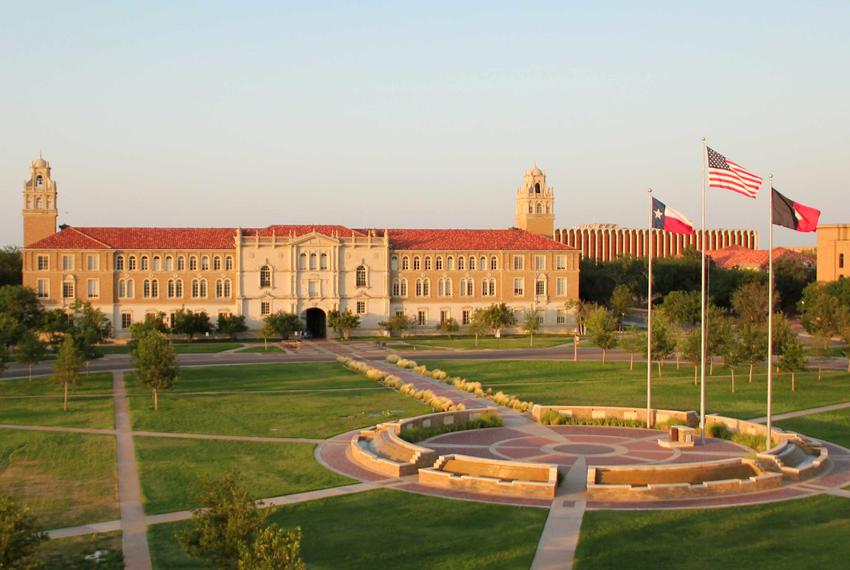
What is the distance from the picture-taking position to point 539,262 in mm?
103625

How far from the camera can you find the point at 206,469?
33188 mm

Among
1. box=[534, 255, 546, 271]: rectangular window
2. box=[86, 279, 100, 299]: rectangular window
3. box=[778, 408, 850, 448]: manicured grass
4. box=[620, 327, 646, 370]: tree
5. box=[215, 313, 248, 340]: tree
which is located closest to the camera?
box=[778, 408, 850, 448]: manicured grass

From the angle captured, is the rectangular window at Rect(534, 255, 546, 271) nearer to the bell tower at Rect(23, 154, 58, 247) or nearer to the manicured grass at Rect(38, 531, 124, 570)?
the bell tower at Rect(23, 154, 58, 247)

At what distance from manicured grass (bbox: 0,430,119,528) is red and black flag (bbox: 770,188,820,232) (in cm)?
2303

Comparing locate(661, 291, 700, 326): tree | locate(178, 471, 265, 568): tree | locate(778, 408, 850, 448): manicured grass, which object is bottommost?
locate(778, 408, 850, 448): manicured grass

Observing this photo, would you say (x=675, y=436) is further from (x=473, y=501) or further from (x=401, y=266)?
(x=401, y=266)

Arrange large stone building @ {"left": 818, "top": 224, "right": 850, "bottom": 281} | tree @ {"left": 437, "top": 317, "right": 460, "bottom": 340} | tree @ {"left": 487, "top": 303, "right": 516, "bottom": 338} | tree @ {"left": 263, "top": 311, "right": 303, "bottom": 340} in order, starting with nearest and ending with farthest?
1. tree @ {"left": 263, "top": 311, "right": 303, "bottom": 340}
2. tree @ {"left": 487, "top": 303, "right": 516, "bottom": 338}
3. tree @ {"left": 437, "top": 317, "right": 460, "bottom": 340}
4. large stone building @ {"left": 818, "top": 224, "right": 850, "bottom": 281}

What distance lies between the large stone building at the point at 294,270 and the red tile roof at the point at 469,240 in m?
0.12

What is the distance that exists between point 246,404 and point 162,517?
22290 mm

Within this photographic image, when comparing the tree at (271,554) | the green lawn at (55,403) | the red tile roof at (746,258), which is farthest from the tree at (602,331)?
the red tile roof at (746,258)

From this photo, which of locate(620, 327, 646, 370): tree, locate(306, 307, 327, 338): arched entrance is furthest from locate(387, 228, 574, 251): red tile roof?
locate(620, 327, 646, 370): tree

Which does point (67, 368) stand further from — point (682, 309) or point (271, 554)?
point (682, 309)

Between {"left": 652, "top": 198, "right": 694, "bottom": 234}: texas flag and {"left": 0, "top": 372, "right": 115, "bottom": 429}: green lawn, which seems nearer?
{"left": 652, "top": 198, "right": 694, "bottom": 234}: texas flag

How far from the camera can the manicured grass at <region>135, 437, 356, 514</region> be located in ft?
97.3
